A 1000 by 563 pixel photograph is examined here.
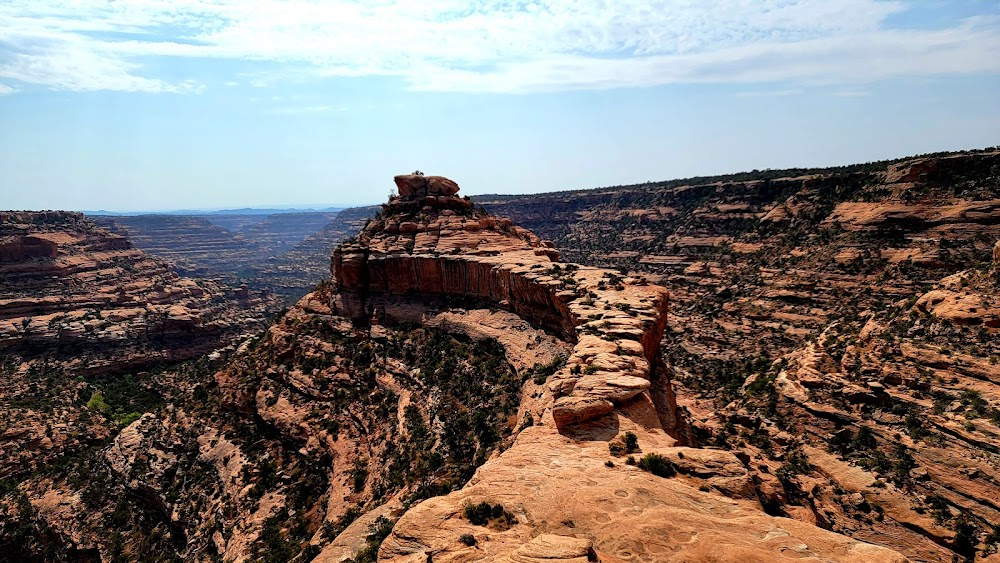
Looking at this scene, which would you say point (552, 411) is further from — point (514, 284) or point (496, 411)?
point (514, 284)

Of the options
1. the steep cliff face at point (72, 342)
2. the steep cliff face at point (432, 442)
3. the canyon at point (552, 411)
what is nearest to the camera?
the steep cliff face at point (432, 442)

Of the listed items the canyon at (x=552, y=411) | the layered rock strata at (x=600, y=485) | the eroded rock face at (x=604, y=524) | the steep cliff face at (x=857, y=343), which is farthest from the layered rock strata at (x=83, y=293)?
the eroded rock face at (x=604, y=524)

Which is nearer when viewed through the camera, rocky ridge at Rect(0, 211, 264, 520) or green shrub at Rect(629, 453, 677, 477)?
green shrub at Rect(629, 453, 677, 477)

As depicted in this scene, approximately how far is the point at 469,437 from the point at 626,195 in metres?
153

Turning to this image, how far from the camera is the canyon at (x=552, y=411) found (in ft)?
57.5

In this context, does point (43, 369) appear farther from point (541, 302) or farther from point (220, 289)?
point (541, 302)

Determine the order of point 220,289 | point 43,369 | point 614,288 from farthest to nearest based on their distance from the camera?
1. point 220,289
2. point 43,369
3. point 614,288

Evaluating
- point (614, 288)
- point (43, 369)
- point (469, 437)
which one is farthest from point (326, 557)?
point (43, 369)

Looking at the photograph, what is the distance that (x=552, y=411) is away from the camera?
77.2 ft

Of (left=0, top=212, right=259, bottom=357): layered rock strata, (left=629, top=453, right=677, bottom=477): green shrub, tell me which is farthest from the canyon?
(left=0, top=212, right=259, bottom=357): layered rock strata

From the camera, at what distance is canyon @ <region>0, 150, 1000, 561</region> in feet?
57.5

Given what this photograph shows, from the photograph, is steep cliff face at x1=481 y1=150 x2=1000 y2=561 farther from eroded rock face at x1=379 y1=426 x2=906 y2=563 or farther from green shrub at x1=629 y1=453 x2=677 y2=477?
eroded rock face at x1=379 y1=426 x2=906 y2=563

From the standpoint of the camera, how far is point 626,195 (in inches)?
6757

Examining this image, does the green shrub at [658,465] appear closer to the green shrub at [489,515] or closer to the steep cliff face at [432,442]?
the steep cliff face at [432,442]
